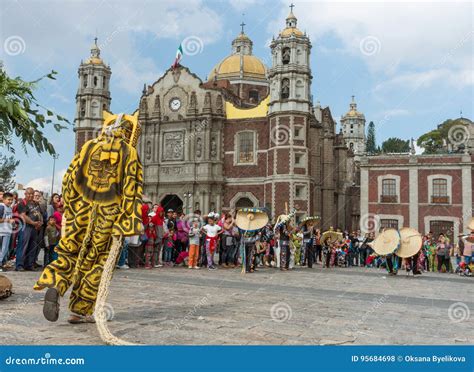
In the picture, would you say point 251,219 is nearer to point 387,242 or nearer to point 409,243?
point 387,242

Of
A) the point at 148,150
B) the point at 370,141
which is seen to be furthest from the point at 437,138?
the point at 370,141

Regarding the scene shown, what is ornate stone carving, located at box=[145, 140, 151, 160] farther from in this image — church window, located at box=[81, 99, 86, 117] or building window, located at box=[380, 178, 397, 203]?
building window, located at box=[380, 178, 397, 203]

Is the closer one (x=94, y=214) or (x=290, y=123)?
(x=94, y=214)

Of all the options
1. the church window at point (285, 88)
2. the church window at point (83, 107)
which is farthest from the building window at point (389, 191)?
the church window at point (83, 107)

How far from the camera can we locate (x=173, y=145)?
38344 mm

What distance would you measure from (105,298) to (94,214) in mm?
945

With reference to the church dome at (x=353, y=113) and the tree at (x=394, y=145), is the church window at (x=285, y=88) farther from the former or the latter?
the church dome at (x=353, y=113)

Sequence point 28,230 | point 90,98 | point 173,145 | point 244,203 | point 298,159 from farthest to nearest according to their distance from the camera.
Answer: point 90,98, point 173,145, point 244,203, point 298,159, point 28,230

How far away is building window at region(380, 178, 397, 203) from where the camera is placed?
33719 mm

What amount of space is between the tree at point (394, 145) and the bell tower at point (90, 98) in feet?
179

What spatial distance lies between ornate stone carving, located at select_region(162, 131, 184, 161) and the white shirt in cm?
2462

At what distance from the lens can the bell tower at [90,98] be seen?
41125mm

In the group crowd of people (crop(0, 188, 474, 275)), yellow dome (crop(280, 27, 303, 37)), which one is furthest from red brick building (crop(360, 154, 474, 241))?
crowd of people (crop(0, 188, 474, 275))
